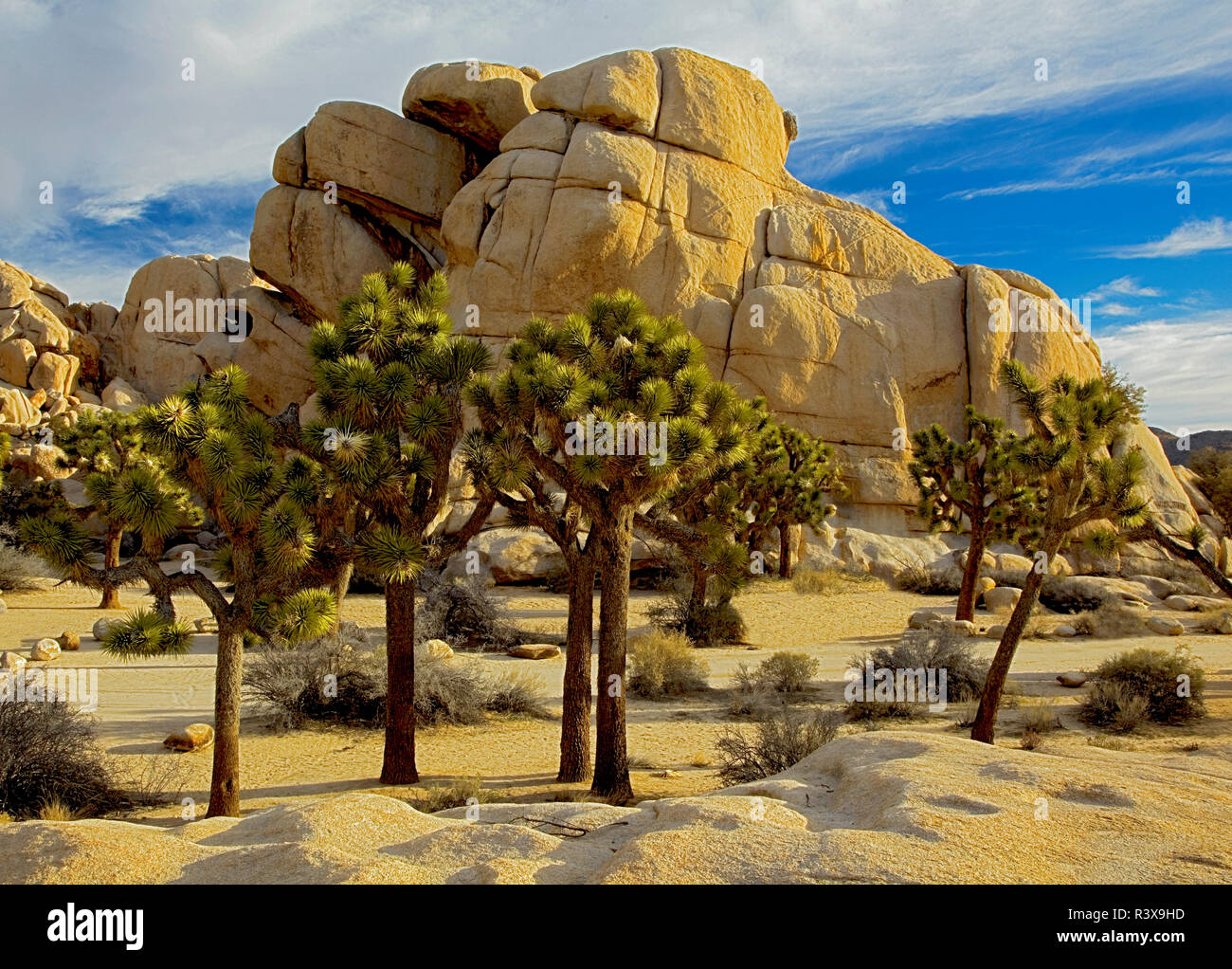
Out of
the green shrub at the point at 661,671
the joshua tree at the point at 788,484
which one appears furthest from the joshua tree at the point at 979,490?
the green shrub at the point at 661,671

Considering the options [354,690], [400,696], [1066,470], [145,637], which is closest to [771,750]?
[400,696]

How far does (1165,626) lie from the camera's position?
69.9ft

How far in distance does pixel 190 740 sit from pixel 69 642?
7748mm

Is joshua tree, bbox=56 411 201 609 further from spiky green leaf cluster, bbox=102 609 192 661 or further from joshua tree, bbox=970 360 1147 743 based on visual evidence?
joshua tree, bbox=970 360 1147 743

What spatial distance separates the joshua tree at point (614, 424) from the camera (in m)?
9.36

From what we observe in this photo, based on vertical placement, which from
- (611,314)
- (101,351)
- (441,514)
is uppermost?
(101,351)

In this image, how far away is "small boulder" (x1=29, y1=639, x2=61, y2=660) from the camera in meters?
16.0

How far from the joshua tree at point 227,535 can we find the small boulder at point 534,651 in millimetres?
9469

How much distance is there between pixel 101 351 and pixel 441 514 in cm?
4609

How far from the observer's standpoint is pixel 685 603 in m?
21.4

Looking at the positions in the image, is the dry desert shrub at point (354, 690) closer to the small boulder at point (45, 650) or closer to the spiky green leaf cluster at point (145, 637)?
the spiky green leaf cluster at point (145, 637)

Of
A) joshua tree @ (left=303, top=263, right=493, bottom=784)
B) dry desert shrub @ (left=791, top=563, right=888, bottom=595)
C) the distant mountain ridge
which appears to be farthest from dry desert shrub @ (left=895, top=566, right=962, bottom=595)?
the distant mountain ridge
